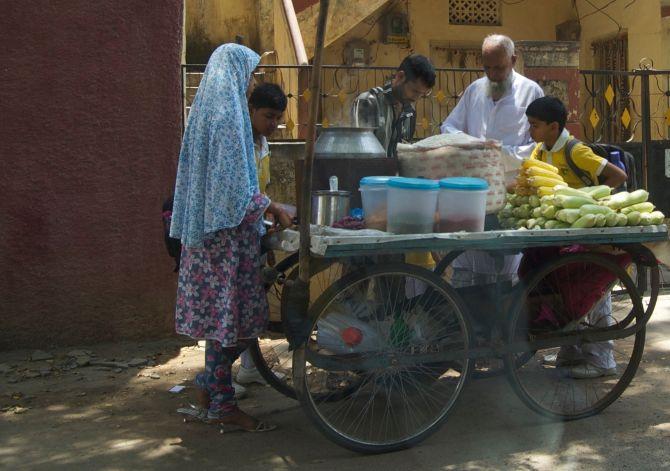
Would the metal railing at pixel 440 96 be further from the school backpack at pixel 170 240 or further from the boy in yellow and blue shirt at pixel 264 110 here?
the school backpack at pixel 170 240

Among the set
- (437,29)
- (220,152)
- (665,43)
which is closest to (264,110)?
(220,152)

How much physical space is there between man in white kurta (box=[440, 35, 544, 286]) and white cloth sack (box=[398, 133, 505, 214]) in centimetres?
87

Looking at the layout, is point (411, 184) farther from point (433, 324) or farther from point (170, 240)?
point (170, 240)

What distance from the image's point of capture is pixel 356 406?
4.22 meters

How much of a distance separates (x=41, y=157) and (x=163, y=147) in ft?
2.57

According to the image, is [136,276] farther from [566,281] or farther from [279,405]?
[566,281]

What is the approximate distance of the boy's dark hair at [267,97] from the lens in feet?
13.1

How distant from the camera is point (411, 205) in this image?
12.0 ft

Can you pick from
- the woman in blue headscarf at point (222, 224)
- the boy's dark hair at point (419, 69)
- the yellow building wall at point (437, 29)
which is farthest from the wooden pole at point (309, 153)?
the yellow building wall at point (437, 29)

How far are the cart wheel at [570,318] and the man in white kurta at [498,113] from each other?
0.60 meters

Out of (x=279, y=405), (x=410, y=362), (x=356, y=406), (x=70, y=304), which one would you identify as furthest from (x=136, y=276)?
(x=410, y=362)

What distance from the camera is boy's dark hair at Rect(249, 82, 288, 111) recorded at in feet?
13.1

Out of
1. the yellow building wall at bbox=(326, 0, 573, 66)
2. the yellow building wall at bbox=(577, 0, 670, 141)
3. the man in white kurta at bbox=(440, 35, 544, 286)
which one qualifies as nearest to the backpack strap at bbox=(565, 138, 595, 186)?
the man in white kurta at bbox=(440, 35, 544, 286)

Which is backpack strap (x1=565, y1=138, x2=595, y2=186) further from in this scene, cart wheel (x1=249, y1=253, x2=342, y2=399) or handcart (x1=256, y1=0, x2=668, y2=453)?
cart wheel (x1=249, y1=253, x2=342, y2=399)
